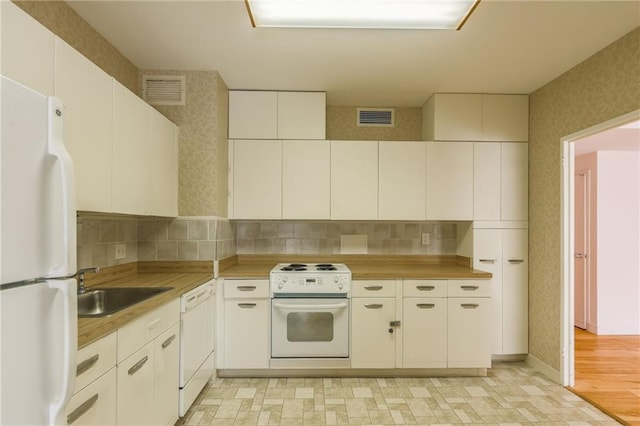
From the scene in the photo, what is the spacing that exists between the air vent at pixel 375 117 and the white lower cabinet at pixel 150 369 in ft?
8.43

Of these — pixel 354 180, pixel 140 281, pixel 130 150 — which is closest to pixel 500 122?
pixel 354 180

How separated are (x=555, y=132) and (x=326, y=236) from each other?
2258 millimetres

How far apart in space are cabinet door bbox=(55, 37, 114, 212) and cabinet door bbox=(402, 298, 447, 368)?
94.6 inches

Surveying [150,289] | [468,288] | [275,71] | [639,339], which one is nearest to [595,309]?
[639,339]

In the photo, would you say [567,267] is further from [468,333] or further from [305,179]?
[305,179]

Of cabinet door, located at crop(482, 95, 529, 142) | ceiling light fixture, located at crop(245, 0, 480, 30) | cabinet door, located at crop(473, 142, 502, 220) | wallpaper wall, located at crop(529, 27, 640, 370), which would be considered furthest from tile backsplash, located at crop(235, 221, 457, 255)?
ceiling light fixture, located at crop(245, 0, 480, 30)

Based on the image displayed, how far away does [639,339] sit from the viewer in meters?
4.08

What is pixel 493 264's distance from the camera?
328 cm

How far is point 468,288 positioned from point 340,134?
196 cm

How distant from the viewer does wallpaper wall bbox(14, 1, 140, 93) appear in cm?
183

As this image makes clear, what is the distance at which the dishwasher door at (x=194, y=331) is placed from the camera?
7.37 ft

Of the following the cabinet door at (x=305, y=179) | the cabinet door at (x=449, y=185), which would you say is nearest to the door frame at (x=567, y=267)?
the cabinet door at (x=449, y=185)

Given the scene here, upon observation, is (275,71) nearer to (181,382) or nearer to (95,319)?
(95,319)

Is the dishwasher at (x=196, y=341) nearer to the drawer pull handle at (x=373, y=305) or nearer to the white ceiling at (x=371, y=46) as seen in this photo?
the drawer pull handle at (x=373, y=305)
